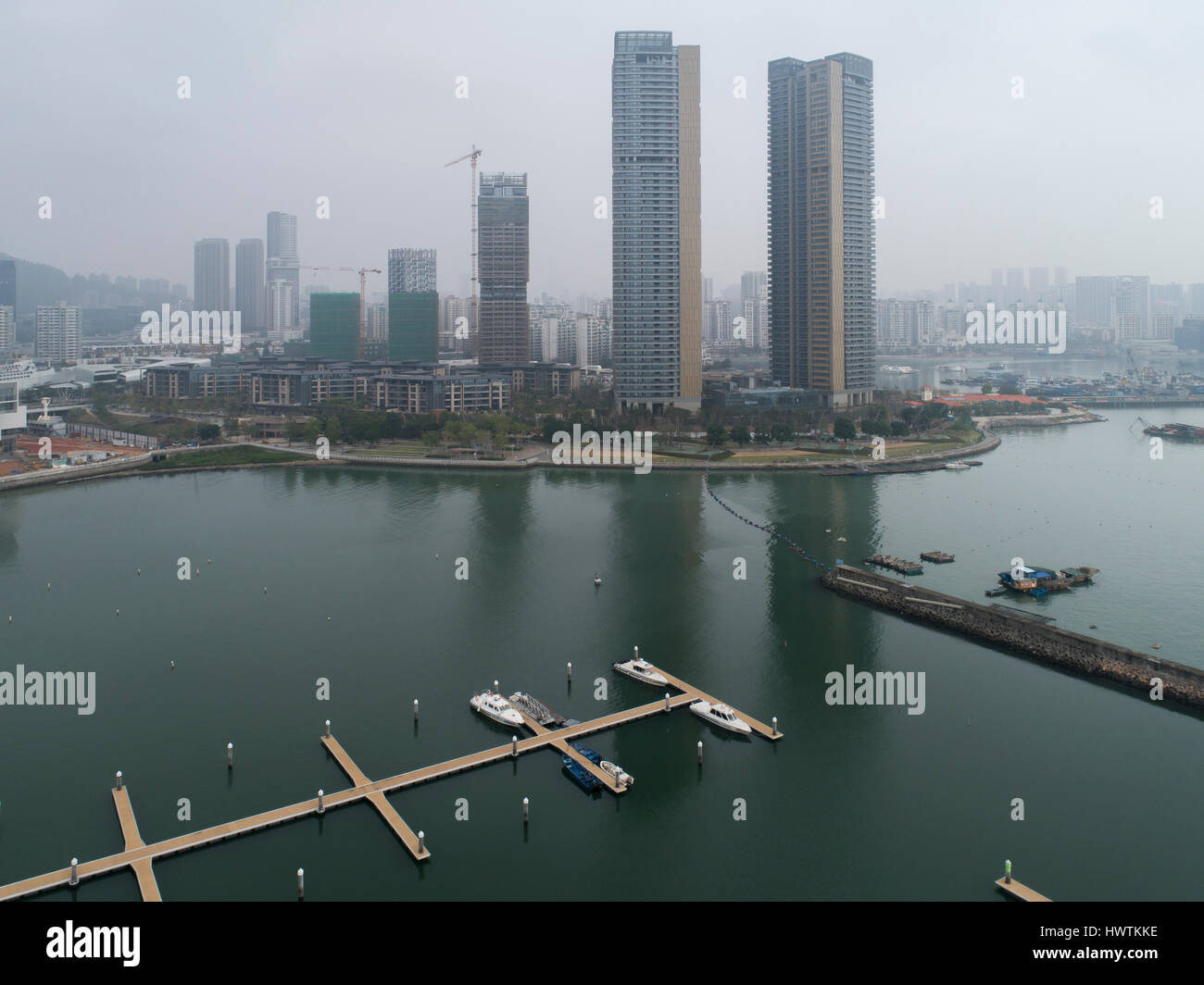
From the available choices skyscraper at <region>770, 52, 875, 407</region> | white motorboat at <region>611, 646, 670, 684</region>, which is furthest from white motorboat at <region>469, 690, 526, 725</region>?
skyscraper at <region>770, 52, 875, 407</region>

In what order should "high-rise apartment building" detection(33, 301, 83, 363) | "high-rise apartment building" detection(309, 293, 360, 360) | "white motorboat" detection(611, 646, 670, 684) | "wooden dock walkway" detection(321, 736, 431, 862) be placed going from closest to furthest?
"wooden dock walkway" detection(321, 736, 431, 862) → "white motorboat" detection(611, 646, 670, 684) → "high-rise apartment building" detection(309, 293, 360, 360) → "high-rise apartment building" detection(33, 301, 83, 363)

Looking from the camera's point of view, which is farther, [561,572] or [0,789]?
[561,572]

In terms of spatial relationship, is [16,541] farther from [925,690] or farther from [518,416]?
[518,416]

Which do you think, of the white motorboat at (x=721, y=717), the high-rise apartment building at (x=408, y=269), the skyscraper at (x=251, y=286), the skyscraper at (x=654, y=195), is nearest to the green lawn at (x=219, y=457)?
the skyscraper at (x=654, y=195)

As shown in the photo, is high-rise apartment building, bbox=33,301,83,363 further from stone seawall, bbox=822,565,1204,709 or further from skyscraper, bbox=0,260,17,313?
stone seawall, bbox=822,565,1204,709

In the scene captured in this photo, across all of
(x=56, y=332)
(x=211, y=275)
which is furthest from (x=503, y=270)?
(x=211, y=275)

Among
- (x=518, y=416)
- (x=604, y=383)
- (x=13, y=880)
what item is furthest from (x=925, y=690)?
(x=604, y=383)
